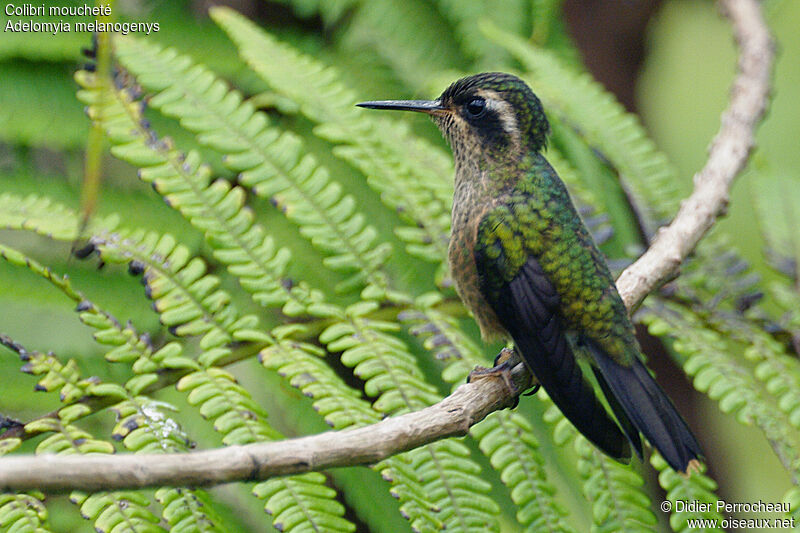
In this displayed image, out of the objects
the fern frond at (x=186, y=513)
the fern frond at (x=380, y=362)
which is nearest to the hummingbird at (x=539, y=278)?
the fern frond at (x=380, y=362)

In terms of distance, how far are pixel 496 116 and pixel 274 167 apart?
0.86 metres

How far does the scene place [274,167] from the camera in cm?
281

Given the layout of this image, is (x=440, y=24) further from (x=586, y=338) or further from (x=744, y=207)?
(x=744, y=207)

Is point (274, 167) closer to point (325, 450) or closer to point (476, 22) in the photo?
point (476, 22)

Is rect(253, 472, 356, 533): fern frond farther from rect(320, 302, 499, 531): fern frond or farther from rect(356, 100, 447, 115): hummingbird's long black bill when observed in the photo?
rect(356, 100, 447, 115): hummingbird's long black bill

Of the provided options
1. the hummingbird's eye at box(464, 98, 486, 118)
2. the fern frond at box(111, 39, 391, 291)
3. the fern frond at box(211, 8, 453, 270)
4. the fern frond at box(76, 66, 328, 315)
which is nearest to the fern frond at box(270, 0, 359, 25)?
the fern frond at box(211, 8, 453, 270)

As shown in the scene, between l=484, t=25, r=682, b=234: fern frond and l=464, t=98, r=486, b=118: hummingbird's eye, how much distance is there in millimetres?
918

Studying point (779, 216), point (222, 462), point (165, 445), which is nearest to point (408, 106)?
point (165, 445)

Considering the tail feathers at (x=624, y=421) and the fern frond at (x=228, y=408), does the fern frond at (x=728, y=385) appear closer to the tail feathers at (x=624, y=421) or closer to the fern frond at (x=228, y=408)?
the tail feathers at (x=624, y=421)

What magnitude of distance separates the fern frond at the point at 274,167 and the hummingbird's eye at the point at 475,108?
1.83 feet

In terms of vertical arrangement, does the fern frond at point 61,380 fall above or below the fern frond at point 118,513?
above

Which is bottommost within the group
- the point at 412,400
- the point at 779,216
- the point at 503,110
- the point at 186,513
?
the point at 186,513

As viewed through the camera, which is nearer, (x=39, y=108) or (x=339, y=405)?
(x=339, y=405)

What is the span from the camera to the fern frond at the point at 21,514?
5.96 feet
